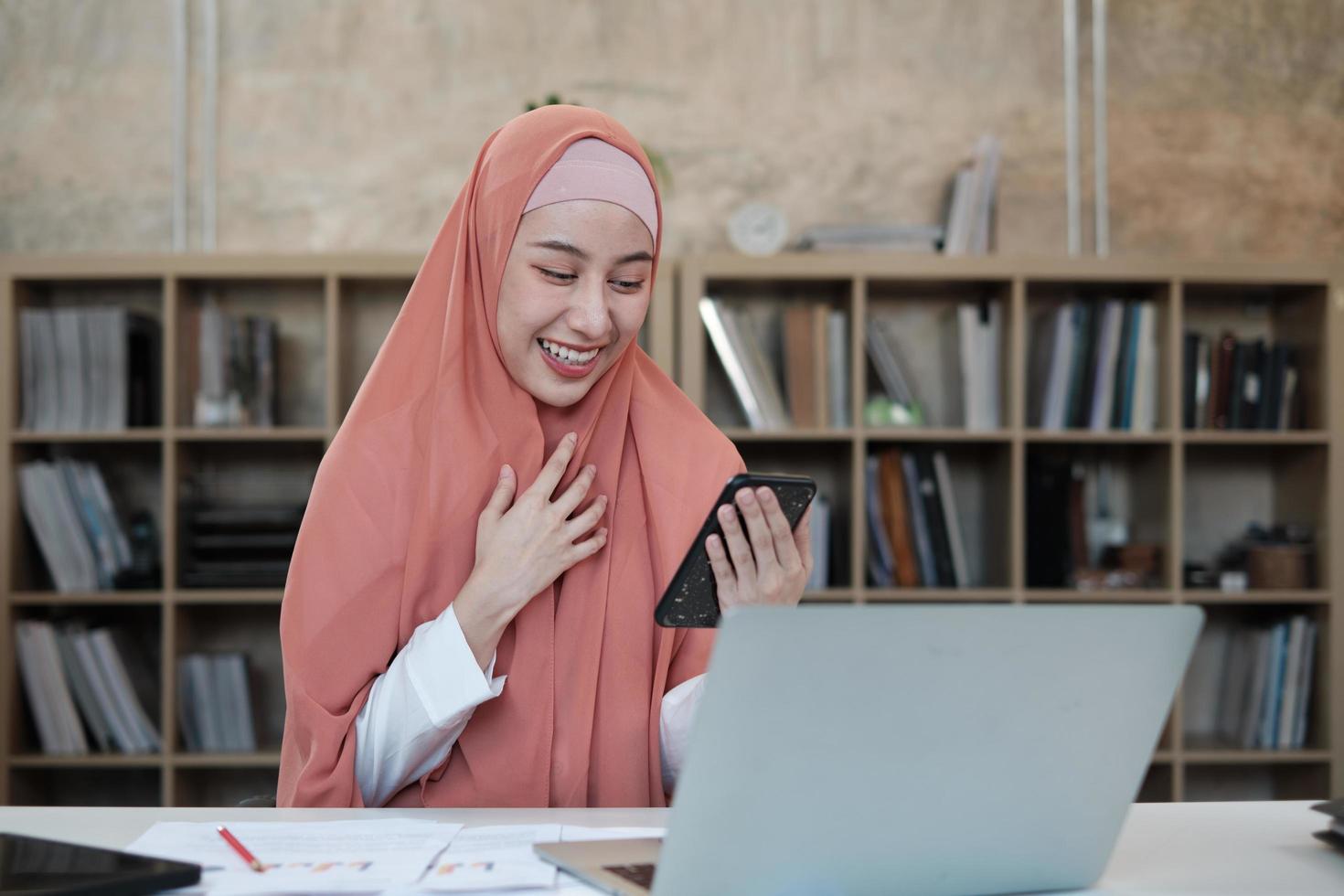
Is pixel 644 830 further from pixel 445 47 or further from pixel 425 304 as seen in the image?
pixel 445 47

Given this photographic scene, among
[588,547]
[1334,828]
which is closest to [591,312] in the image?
[588,547]

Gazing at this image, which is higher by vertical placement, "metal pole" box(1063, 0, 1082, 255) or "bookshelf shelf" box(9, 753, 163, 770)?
"metal pole" box(1063, 0, 1082, 255)

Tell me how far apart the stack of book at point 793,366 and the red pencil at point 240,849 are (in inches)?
94.4

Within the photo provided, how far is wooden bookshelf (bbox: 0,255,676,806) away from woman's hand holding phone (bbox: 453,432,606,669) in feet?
5.98

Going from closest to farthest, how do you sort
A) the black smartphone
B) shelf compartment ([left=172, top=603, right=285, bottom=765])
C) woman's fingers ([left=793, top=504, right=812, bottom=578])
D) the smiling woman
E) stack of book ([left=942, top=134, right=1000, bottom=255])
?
the black smartphone → woman's fingers ([left=793, top=504, right=812, bottom=578]) → the smiling woman → stack of book ([left=942, top=134, right=1000, bottom=255]) → shelf compartment ([left=172, top=603, right=285, bottom=765])

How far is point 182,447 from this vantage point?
10.8 ft

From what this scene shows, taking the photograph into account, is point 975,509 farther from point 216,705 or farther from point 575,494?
point 575,494

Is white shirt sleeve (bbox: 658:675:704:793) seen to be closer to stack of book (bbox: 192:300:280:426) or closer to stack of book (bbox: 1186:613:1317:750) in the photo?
stack of book (bbox: 192:300:280:426)

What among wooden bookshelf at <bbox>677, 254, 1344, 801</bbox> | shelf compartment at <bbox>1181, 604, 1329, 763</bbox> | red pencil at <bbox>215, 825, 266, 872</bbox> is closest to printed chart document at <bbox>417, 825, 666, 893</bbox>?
red pencil at <bbox>215, 825, 266, 872</bbox>

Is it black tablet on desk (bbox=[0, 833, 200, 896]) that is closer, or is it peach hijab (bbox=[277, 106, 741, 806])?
black tablet on desk (bbox=[0, 833, 200, 896])

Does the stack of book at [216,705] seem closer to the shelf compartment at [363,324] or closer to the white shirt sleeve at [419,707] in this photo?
the shelf compartment at [363,324]

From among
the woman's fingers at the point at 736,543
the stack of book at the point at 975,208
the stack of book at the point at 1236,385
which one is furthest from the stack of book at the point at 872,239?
the woman's fingers at the point at 736,543

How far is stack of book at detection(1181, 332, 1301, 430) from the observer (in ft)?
11.0

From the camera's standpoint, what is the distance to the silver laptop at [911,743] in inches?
28.3
